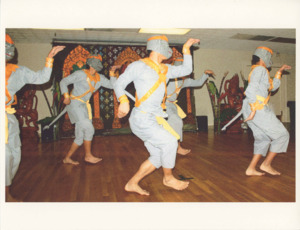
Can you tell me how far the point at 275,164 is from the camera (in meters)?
3.54

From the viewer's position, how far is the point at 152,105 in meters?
2.46

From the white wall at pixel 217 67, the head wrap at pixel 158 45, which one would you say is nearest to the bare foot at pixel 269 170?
the head wrap at pixel 158 45

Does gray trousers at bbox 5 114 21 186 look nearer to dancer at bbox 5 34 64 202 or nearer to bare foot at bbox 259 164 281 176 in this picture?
dancer at bbox 5 34 64 202

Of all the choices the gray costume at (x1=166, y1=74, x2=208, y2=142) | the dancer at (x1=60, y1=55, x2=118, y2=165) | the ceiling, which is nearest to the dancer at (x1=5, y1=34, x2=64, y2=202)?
the dancer at (x1=60, y1=55, x2=118, y2=165)

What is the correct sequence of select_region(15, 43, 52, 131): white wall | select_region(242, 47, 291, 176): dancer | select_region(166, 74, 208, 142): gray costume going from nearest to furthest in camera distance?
1. select_region(242, 47, 291, 176): dancer
2. select_region(166, 74, 208, 142): gray costume
3. select_region(15, 43, 52, 131): white wall

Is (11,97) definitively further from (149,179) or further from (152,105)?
(149,179)

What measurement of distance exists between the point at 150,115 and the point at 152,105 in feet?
0.34

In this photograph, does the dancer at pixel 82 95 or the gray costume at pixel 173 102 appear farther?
the gray costume at pixel 173 102

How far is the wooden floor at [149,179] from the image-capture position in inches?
93.6

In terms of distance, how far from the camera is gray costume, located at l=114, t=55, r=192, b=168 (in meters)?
2.37

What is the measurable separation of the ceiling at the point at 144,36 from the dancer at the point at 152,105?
3.94 meters

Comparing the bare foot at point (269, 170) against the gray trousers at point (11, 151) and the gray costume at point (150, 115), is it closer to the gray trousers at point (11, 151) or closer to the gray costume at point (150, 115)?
the gray costume at point (150, 115)
